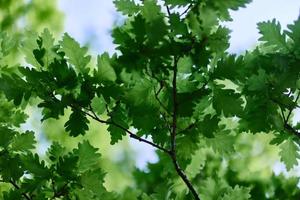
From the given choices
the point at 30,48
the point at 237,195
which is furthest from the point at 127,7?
the point at 237,195

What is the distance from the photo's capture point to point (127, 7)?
1379 mm

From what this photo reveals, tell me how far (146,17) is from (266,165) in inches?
183

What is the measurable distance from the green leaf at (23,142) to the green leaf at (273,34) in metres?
0.77

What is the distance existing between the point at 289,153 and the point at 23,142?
84cm

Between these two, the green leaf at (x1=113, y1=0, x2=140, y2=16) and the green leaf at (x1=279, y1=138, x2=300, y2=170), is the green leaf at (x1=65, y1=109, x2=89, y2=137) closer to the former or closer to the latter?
the green leaf at (x1=113, y1=0, x2=140, y2=16)

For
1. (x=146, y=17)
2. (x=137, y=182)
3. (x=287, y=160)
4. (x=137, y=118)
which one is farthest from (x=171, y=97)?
(x=137, y=182)

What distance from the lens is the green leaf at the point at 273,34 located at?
4.43ft

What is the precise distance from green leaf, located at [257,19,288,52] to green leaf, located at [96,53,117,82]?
0.43 m

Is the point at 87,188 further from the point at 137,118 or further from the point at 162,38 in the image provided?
the point at 162,38

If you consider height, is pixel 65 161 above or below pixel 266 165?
below

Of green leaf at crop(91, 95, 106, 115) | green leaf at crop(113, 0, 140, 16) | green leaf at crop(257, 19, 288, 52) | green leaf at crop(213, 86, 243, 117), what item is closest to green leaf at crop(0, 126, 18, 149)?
green leaf at crop(91, 95, 106, 115)

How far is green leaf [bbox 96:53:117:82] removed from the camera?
52.7 inches

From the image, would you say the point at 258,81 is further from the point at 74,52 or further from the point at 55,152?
the point at 55,152

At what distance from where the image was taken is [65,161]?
4.44 feet
